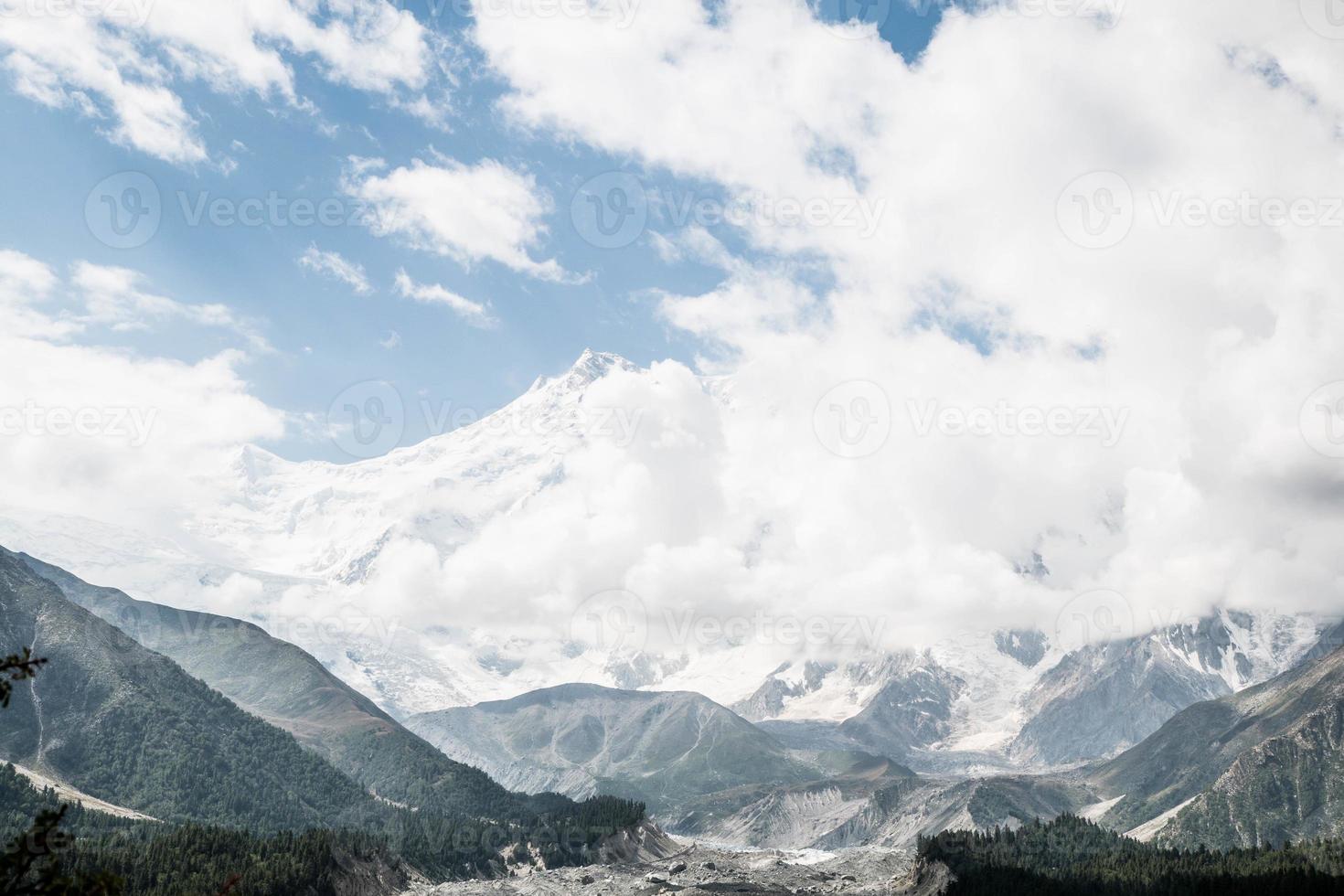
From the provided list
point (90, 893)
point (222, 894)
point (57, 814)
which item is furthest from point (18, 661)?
point (222, 894)

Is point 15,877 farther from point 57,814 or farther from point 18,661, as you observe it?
point 18,661

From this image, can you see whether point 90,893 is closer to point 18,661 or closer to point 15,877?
point 15,877

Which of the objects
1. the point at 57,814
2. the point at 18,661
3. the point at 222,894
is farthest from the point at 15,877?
the point at 222,894

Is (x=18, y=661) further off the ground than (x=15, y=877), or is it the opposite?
(x=18, y=661)

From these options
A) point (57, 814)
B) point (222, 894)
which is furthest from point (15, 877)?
point (222, 894)

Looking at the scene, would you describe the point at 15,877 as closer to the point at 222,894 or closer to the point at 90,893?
the point at 90,893

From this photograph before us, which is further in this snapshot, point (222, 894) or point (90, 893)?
point (90, 893)

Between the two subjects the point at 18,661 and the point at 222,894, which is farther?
the point at 18,661

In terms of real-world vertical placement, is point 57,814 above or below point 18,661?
below
